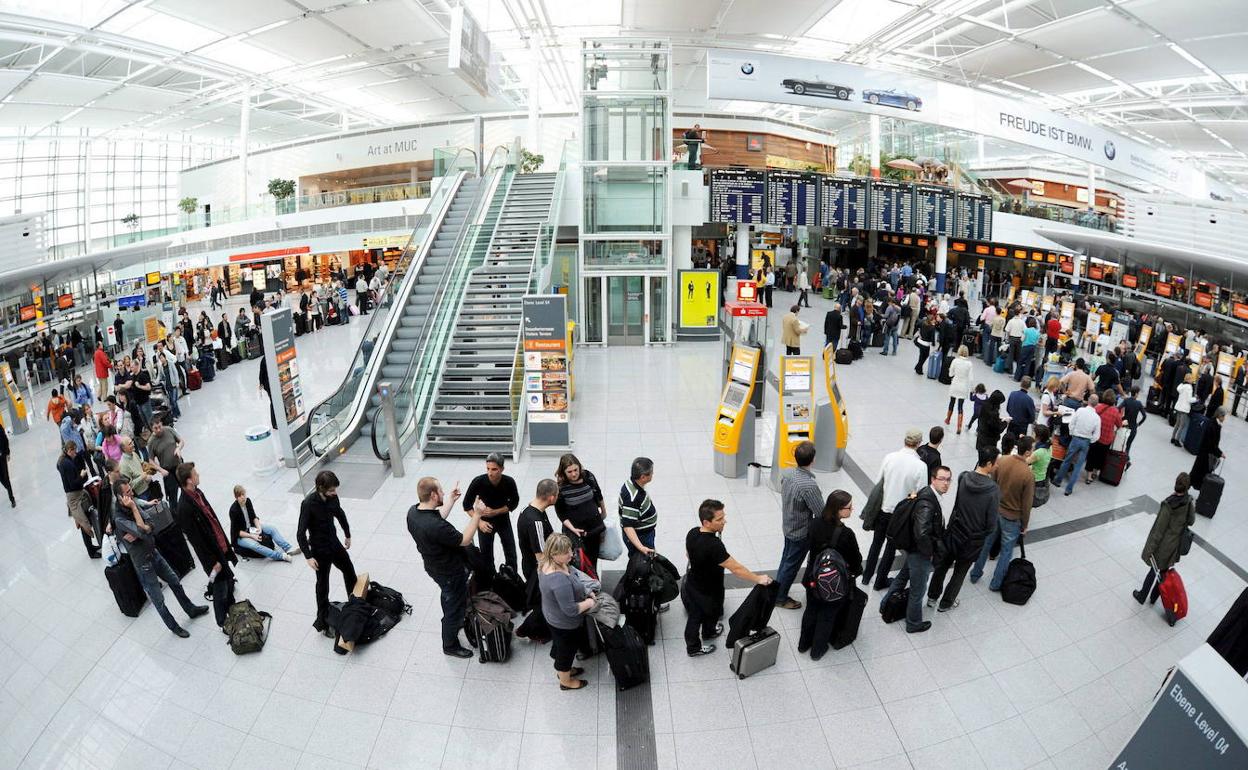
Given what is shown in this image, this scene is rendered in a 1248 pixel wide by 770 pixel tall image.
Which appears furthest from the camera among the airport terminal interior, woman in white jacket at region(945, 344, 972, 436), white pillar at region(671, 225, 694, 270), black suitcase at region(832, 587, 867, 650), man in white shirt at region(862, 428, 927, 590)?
white pillar at region(671, 225, 694, 270)

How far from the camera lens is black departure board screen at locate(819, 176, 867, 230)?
66.4 feet

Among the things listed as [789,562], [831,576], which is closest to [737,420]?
[789,562]

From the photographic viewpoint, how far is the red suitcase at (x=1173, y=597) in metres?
5.69

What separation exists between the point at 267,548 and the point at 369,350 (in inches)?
207

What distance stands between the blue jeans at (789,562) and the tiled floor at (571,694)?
0.75 feet

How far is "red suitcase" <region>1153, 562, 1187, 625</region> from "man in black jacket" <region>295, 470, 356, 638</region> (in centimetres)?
706

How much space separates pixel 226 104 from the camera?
33812 millimetres

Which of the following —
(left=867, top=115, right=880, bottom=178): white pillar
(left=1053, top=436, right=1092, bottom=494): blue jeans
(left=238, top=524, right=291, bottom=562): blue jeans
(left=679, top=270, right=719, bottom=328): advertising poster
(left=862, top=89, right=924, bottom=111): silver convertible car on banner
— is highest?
(left=867, top=115, right=880, bottom=178): white pillar

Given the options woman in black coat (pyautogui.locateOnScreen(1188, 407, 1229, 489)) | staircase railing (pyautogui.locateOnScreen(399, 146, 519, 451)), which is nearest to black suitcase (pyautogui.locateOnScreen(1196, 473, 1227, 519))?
woman in black coat (pyautogui.locateOnScreen(1188, 407, 1229, 489))

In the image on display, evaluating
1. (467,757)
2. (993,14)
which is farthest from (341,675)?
(993,14)

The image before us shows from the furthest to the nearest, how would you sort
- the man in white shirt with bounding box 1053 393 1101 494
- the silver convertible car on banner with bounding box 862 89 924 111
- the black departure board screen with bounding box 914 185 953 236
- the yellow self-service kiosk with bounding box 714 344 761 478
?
the black departure board screen with bounding box 914 185 953 236 → the silver convertible car on banner with bounding box 862 89 924 111 → the yellow self-service kiosk with bounding box 714 344 761 478 → the man in white shirt with bounding box 1053 393 1101 494

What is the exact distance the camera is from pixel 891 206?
20969 mm

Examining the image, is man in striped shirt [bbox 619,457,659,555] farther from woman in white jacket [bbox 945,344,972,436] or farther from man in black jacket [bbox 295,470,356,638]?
woman in white jacket [bbox 945,344,972,436]

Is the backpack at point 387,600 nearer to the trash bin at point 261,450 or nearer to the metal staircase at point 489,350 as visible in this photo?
the metal staircase at point 489,350
